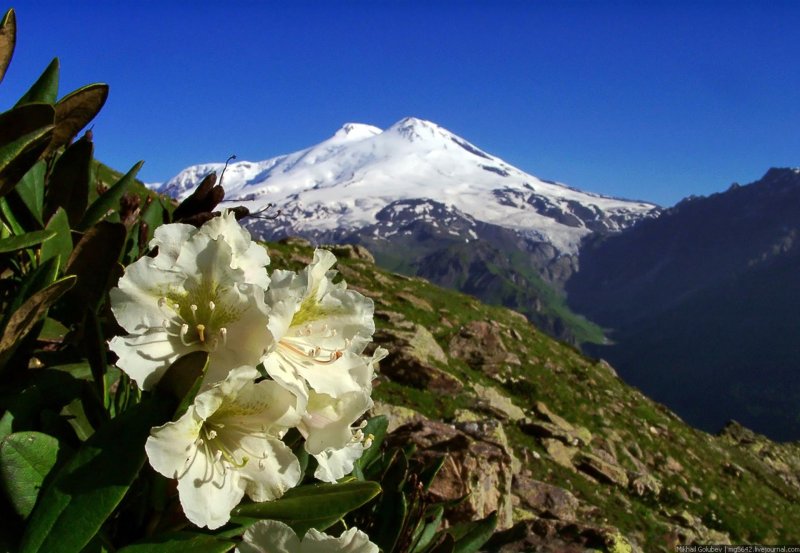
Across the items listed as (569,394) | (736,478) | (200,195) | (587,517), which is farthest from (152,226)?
(736,478)

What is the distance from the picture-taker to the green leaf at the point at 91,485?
5.60 ft

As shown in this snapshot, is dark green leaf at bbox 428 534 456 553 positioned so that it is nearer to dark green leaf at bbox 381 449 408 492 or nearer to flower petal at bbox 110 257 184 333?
dark green leaf at bbox 381 449 408 492

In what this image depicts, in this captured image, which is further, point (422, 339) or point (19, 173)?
point (422, 339)

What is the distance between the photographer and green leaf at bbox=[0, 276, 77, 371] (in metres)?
1.99

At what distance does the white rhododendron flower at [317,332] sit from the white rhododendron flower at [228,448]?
10 centimetres

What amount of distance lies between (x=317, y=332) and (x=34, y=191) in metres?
1.82

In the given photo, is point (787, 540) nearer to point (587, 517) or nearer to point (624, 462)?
point (624, 462)

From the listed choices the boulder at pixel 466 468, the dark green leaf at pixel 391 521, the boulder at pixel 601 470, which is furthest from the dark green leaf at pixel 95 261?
the boulder at pixel 601 470

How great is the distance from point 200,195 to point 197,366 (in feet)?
4.45

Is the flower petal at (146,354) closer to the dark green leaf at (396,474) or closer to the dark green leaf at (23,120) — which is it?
the dark green leaf at (23,120)

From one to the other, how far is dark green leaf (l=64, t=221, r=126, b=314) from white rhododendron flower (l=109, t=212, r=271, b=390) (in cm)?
40

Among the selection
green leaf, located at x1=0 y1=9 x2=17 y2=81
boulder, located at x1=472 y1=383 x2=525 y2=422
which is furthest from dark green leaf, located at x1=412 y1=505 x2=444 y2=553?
boulder, located at x1=472 y1=383 x2=525 y2=422

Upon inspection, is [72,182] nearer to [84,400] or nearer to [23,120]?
[23,120]

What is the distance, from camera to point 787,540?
20625mm
